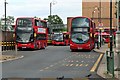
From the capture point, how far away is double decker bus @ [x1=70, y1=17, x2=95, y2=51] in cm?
4175

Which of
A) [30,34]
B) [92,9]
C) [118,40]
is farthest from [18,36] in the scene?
[92,9]

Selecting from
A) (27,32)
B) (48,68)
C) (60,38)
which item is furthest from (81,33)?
(60,38)

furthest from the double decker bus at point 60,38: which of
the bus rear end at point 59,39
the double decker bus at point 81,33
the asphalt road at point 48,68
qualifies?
the asphalt road at point 48,68

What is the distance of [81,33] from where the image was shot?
1657 inches

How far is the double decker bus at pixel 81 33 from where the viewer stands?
1644 inches

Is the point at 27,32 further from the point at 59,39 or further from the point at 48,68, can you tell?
the point at 59,39

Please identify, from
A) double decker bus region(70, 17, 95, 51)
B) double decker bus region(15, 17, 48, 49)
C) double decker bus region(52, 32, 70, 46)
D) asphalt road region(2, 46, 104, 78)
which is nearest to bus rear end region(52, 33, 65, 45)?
double decker bus region(52, 32, 70, 46)

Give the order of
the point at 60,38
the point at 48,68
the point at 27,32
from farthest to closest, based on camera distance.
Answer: the point at 60,38
the point at 27,32
the point at 48,68

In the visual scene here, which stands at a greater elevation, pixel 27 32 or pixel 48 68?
pixel 27 32

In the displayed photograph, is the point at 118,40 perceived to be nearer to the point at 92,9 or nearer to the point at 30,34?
the point at 30,34

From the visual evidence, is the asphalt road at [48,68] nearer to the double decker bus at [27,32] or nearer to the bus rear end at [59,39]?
the double decker bus at [27,32]

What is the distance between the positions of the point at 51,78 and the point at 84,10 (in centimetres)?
9011

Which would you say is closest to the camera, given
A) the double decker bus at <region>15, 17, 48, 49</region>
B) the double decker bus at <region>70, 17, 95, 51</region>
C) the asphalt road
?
the asphalt road

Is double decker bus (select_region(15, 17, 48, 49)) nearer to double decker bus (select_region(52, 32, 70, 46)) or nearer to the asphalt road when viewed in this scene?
the asphalt road
